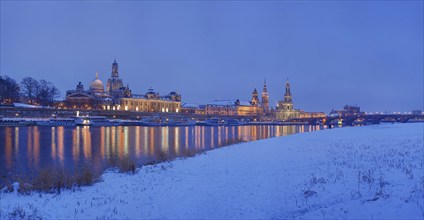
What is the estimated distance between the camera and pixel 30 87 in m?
152

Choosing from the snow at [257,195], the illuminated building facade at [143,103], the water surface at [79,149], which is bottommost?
the water surface at [79,149]

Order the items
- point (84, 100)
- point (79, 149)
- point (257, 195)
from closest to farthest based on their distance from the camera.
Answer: point (257, 195) < point (79, 149) < point (84, 100)

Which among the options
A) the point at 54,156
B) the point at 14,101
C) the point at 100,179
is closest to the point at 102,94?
the point at 14,101

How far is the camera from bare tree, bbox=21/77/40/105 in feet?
498

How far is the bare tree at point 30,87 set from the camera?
498 ft

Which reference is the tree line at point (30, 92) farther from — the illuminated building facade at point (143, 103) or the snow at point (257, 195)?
the snow at point (257, 195)

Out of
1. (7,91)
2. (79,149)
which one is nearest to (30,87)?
(7,91)

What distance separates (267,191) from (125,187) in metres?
5.63

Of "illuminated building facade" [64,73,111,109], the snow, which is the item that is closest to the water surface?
the snow

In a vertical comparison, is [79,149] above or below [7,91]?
below

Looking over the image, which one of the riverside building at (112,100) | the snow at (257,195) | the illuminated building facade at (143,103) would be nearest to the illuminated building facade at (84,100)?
the riverside building at (112,100)

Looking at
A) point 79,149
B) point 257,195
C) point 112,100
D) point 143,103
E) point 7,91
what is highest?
point 7,91

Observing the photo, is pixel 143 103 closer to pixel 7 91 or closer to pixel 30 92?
pixel 30 92

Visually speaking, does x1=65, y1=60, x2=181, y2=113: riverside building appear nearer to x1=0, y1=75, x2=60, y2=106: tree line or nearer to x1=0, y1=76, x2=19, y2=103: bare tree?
x1=0, y1=75, x2=60, y2=106: tree line
